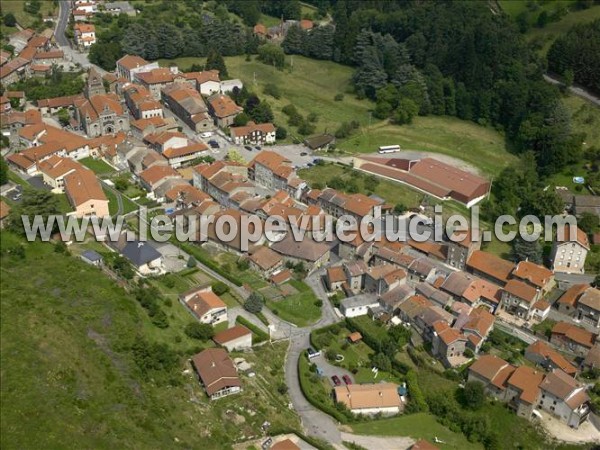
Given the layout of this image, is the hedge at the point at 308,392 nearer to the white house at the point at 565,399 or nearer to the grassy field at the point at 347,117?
the white house at the point at 565,399

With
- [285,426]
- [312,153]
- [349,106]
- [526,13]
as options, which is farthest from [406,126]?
[285,426]

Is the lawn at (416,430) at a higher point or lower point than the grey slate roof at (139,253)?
lower

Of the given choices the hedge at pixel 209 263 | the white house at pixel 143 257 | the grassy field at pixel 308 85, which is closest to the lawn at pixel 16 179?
the white house at pixel 143 257

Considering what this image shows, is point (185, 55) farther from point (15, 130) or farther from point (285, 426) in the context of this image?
point (285, 426)

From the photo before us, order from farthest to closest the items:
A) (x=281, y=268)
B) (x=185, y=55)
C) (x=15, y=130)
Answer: (x=185, y=55)
(x=15, y=130)
(x=281, y=268)

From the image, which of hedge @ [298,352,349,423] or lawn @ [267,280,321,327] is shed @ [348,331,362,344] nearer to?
lawn @ [267,280,321,327]

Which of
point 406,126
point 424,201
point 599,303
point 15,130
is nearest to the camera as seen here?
point 599,303

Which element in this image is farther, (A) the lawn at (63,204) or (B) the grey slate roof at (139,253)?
(A) the lawn at (63,204)
